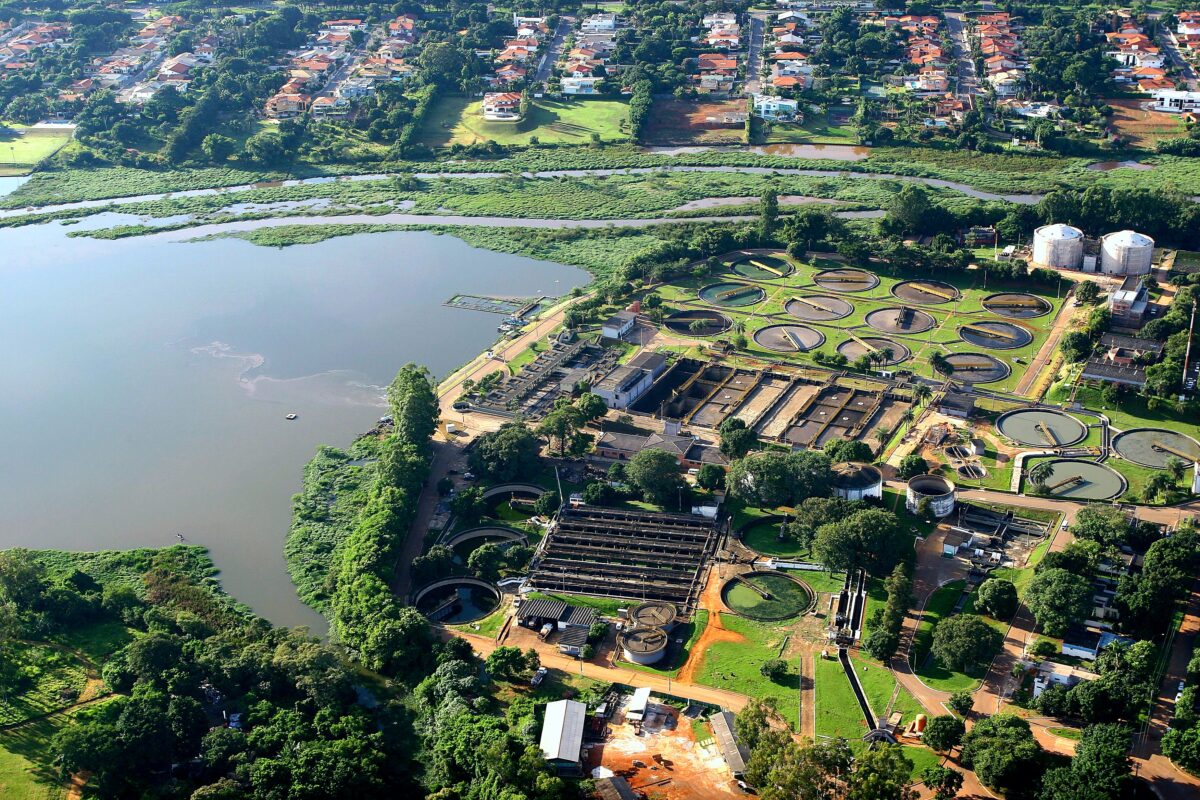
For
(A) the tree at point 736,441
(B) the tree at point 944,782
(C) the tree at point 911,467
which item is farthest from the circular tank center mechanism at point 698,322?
(B) the tree at point 944,782

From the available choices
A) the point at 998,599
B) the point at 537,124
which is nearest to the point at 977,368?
the point at 998,599

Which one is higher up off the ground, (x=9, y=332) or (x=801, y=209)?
(x=801, y=209)

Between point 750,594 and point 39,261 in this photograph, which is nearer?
point 750,594

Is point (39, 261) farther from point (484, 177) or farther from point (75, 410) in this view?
point (484, 177)

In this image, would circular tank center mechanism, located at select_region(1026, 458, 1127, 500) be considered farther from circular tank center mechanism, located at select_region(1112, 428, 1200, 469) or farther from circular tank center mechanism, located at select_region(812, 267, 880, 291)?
circular tank center mechanism, located at select_region(812, 267, 880, 291)

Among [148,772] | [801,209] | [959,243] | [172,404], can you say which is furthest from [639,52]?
[148,772]

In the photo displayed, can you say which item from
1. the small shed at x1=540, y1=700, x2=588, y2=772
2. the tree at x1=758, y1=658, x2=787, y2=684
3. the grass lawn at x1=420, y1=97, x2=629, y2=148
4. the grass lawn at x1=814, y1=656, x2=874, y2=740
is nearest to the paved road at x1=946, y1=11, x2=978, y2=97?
the grass lawn at x1=420, y1=97, x2=629, y2=148

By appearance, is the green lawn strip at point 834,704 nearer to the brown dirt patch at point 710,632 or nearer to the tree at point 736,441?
the brown dirt patch at point 710,632
